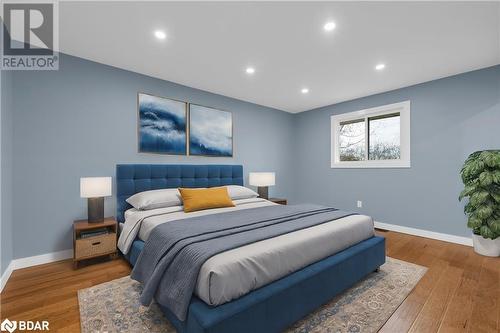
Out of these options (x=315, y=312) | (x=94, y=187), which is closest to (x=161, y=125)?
(x=94, y=187)

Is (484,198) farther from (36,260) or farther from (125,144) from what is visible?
(36,260)

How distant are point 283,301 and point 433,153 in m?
3.50

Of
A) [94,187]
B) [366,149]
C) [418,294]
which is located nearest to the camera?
[418,294]

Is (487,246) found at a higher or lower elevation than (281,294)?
lower

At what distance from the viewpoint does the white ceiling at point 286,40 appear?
1969 millimetres

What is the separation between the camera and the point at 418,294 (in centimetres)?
201

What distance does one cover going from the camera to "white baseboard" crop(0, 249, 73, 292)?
2.34m

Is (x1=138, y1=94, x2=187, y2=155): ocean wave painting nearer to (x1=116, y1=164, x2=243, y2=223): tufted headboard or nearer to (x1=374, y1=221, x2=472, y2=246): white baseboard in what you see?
(x1=116, y1=164, x2=243, y2=223): tufted headboard

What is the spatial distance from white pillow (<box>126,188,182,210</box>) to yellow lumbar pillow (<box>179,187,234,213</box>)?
0.40 feet

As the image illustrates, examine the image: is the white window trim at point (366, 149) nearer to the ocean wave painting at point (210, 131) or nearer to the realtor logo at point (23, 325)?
the ocean wave painting at point (210, 131)

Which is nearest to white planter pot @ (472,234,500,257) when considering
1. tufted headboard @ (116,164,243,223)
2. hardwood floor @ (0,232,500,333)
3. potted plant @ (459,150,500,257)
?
potted plant @ (459,150,500,257)

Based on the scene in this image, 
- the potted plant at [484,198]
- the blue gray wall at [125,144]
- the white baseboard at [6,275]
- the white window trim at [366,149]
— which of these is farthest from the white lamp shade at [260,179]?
the white baseboard at [6,275]

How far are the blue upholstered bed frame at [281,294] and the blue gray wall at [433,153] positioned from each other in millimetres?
1850

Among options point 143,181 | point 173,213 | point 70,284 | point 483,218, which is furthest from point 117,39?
point 483,218
